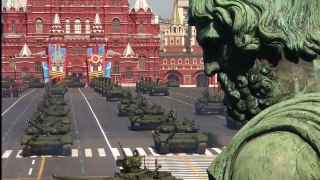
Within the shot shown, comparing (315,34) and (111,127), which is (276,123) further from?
(111,127)

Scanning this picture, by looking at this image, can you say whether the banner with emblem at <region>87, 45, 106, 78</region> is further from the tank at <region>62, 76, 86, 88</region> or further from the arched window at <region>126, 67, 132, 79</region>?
the arched window at <region>126, 67, 132, 79</region>

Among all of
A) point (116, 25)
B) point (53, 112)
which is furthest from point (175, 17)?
point (53, 112)

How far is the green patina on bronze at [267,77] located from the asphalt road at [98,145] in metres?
26.4

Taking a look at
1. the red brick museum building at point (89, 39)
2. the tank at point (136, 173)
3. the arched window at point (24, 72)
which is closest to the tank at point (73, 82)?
the red brick museum building at point (89, 39)

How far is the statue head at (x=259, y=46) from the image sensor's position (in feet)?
7.92

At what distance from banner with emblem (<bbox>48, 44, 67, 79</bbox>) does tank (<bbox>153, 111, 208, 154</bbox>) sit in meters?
65.7

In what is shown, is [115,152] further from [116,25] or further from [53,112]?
[116,25]

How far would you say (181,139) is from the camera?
36125 mm

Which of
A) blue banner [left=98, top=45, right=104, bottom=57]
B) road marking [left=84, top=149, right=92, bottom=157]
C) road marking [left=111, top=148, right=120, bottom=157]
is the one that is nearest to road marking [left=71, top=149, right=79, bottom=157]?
road marking [left=84, top=149, right=92, bottom=157]

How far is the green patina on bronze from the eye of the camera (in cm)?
209

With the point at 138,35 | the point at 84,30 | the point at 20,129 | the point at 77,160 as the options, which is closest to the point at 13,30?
the point at 84,30

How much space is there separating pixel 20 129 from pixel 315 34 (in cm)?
4745

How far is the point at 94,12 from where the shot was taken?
107 metres

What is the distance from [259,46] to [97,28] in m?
101
